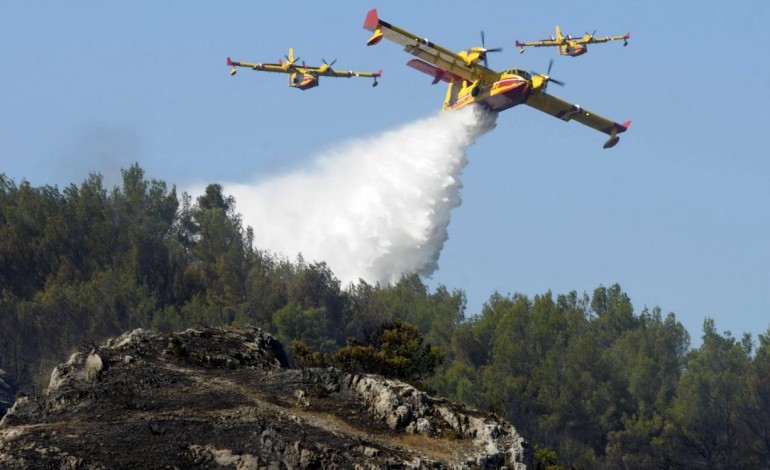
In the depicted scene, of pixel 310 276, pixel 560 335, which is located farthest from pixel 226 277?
pixel 560 335

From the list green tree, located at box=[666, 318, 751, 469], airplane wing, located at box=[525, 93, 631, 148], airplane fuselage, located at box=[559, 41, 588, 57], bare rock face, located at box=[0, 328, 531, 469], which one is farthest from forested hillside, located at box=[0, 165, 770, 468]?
bare rock face, located at box=[0, 328, 531, 469]

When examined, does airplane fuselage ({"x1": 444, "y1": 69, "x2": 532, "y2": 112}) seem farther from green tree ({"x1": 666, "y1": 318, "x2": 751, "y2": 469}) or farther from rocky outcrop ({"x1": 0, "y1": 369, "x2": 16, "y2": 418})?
rocky outcrop ({"x1": 0, "y1": 369, "x2": 16, "y2": 418})

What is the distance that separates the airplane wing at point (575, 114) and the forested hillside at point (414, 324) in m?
9.58

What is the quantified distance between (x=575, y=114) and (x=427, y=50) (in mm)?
13195

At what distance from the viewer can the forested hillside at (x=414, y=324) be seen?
84812mm

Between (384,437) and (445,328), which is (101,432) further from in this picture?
(445,328)

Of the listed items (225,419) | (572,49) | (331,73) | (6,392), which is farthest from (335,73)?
(225,419)

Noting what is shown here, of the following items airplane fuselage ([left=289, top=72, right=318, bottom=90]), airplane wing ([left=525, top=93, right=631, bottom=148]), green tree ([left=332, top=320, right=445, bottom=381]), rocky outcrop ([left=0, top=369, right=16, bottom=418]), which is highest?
airplane fuselage ([left=289, top=72, right=318, bottom=90])

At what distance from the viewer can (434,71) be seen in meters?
Answer: 88.9

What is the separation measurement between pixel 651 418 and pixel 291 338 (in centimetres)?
1747

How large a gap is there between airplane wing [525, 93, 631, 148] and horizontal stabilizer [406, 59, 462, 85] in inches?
154

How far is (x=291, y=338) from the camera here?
3324 inches

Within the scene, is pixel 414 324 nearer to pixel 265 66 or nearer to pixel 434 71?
pixel 434 71

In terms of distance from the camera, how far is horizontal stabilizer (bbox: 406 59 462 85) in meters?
87.7
